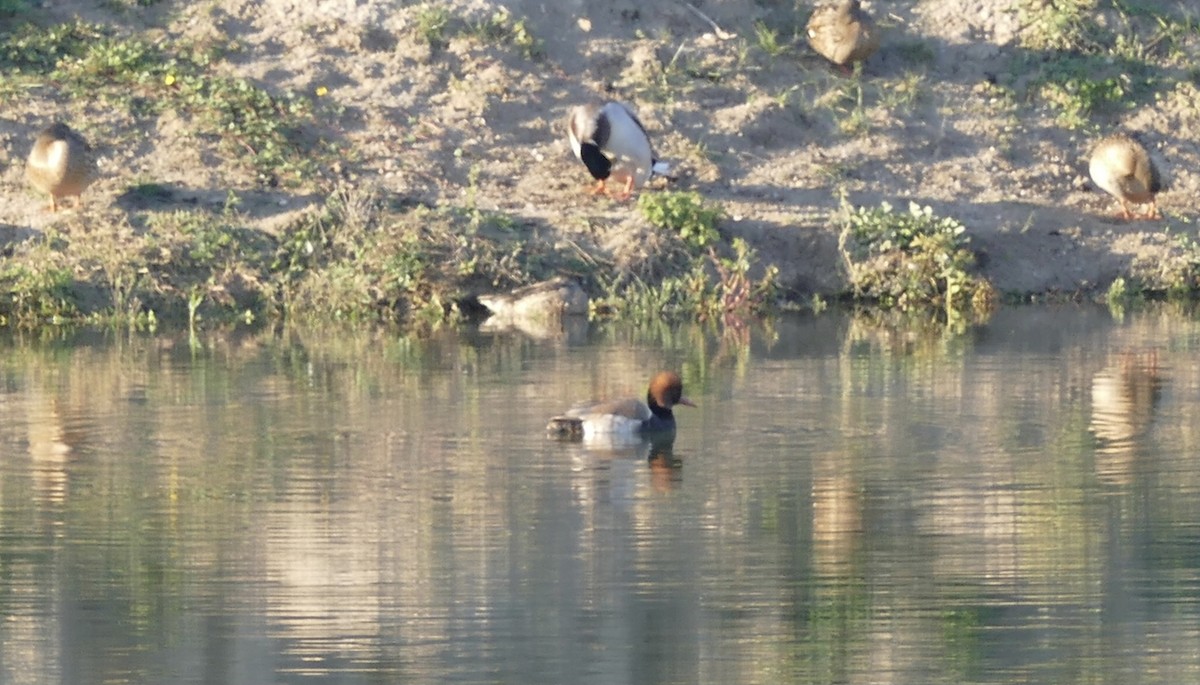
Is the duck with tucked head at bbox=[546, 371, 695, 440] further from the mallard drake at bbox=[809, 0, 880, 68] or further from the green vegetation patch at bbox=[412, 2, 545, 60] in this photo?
the mallard drake at bbox=[809, 0, 880, 68]

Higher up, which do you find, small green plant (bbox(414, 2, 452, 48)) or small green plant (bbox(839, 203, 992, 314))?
small green plant (bbox(414, 2, 452, 48))

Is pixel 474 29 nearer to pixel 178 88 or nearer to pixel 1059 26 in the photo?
pixel 178 88

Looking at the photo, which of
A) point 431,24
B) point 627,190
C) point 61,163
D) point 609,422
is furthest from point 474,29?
point 609,422

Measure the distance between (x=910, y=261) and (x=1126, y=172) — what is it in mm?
2493

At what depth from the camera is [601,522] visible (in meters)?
11.8

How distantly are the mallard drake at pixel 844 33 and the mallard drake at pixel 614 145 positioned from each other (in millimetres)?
3340

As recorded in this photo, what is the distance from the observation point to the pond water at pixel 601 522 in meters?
9.42

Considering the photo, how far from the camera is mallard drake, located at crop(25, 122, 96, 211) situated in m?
21.5

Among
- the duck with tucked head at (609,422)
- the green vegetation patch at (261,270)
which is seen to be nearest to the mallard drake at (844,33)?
the green vegetation patch at (261,270)

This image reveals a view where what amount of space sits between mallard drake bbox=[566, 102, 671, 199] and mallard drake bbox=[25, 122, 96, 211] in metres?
4.26

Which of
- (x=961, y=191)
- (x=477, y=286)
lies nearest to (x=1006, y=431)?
(x=477, y=286)

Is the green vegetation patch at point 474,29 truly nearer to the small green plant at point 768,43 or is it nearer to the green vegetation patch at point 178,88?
the green vegetation patch at point 178,88

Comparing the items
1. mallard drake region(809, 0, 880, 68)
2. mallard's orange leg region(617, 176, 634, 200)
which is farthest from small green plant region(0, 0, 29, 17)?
mallard drake region(809, 0, 880, 68)

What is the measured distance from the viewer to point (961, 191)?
23.9 meters
